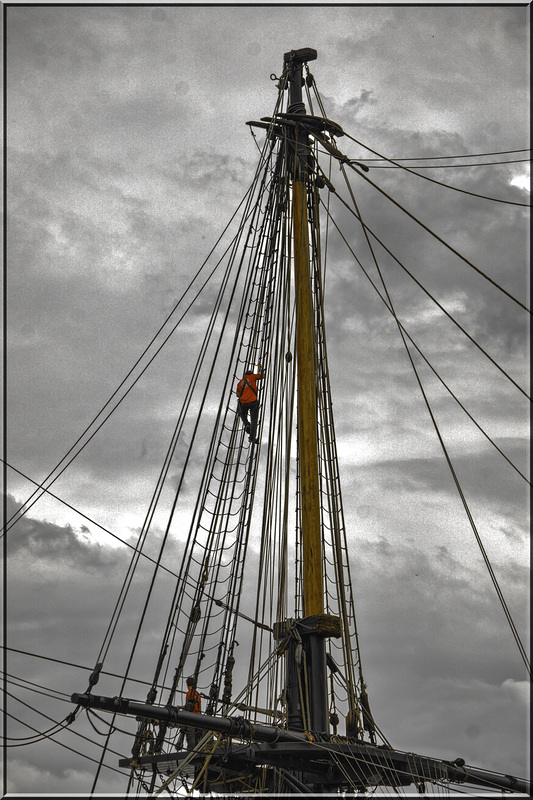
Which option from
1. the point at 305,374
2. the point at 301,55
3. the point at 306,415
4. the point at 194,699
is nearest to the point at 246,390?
the point at 305,374

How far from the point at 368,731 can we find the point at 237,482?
487 cm

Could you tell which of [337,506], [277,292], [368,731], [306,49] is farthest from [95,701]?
[306,49]

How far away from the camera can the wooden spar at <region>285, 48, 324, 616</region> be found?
1297 centimetres

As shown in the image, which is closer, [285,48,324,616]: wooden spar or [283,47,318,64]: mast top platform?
[285,48,324,616]: wooden spar

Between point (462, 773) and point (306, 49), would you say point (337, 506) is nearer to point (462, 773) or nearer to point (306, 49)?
point (462, 773)

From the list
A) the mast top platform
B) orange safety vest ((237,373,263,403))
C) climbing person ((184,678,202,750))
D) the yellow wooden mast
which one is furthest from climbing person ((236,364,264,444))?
the mast top platform

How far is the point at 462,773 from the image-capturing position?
43.0 feet

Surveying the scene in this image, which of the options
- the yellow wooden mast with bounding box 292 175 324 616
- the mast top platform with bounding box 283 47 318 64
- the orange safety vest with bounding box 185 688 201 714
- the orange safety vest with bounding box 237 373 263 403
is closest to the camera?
the yellow wooden mast with bounding box 292 175 324 616

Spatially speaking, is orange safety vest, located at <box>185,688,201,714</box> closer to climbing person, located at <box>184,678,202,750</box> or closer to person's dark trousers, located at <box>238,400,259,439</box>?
climbing person, located at <box>184,678,202,750</box>

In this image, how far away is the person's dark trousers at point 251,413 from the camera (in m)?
15.5

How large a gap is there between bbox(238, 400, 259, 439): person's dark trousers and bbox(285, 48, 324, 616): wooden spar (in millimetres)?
1374

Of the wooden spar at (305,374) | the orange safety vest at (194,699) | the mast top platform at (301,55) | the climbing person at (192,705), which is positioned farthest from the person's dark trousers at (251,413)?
the mast top platform at (301,55)

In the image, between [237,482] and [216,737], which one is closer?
[216,737]

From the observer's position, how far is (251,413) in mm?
15656
